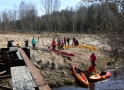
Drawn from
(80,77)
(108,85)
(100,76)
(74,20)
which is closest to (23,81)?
(80,77)

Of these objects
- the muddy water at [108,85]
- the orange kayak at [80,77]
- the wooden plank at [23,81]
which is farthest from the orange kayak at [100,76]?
the wooden plank at [23,81]

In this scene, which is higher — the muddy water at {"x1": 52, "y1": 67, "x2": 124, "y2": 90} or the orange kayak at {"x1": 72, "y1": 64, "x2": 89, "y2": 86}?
the orange kayak at {"x1": 72, "y1": 64, "x2": 89, "y2": 86}

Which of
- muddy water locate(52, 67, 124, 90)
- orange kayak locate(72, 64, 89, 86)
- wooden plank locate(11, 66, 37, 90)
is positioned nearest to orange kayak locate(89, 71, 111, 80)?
muddy water locate(52, 67, 124, 90)

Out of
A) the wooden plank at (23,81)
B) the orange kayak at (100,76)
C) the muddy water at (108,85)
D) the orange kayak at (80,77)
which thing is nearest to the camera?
the wooden plank at (23,81)

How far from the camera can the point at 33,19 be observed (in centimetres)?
7912

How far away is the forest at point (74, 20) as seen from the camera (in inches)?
407

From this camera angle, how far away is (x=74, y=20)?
74.6 meters

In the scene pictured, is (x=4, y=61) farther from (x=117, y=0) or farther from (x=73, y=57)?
(x=73, y=57)

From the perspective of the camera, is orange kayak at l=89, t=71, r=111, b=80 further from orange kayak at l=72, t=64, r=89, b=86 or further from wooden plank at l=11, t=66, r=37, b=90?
wooden plank at l=11, t=66, r=37, b=90

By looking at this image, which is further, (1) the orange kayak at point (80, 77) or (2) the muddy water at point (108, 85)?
(1) the orange kayak at point (80, 77)

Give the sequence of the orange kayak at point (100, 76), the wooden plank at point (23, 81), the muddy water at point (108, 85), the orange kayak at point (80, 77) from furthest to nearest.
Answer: the orange kayak at point (100, 76)
the orange kayak at point (80, 77)
the muddy water at point (108, 85)
the wooden plank at point (23, 81)

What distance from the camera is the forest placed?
1033 cm

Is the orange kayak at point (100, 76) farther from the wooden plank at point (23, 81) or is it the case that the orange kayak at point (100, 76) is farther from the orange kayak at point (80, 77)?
the wooden plank at point (23, 81)

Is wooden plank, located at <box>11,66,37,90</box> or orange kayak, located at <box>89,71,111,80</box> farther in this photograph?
orange kayak, located at <box>89,71,111,80</box>
